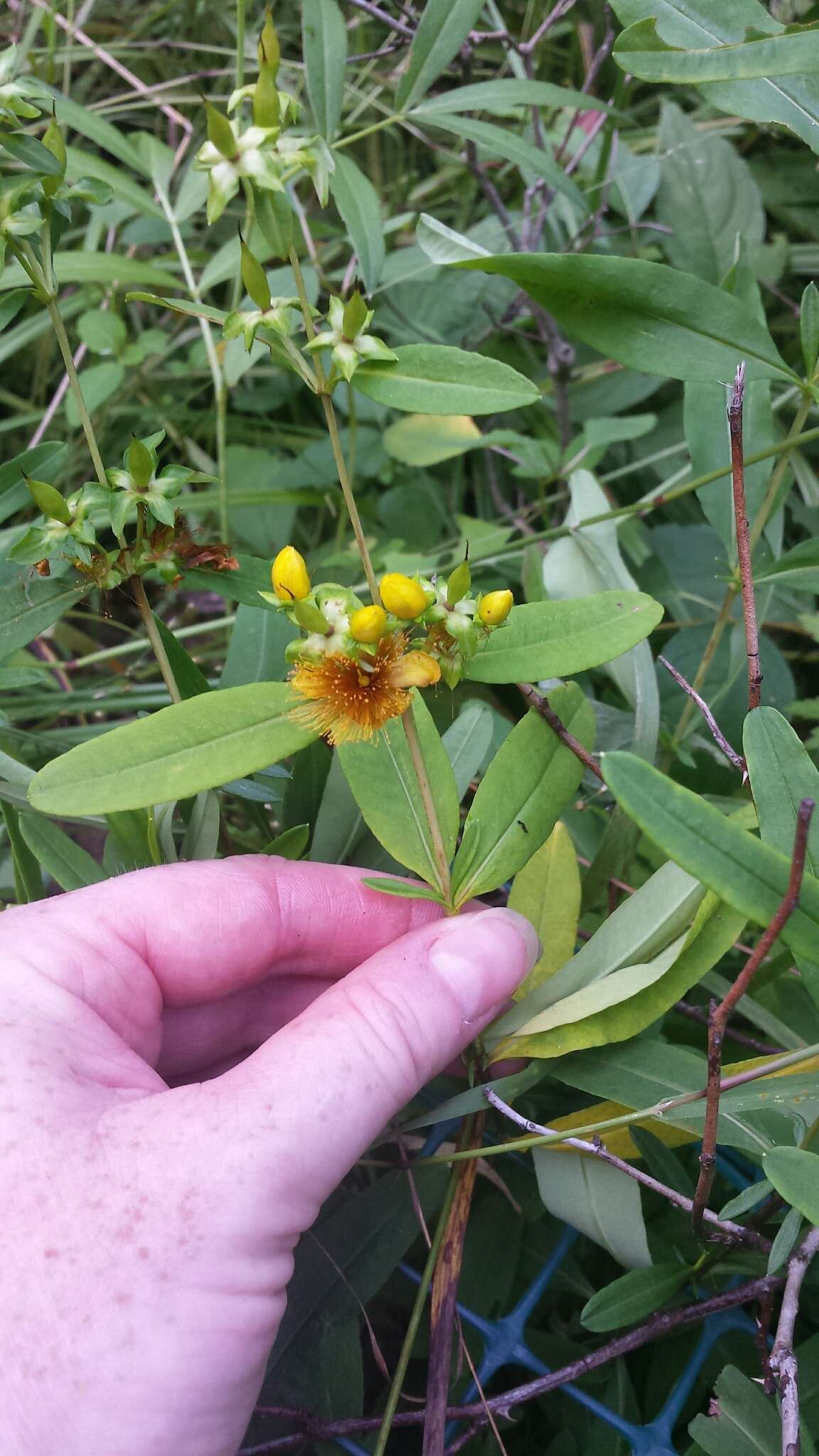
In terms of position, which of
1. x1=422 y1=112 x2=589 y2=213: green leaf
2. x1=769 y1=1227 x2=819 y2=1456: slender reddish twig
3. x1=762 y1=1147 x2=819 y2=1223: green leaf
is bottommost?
x1=769 y1=1227 x2=819 y2=1456: slender reddish twig

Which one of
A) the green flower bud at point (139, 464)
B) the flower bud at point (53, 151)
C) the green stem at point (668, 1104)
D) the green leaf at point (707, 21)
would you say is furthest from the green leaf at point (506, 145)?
the green stem at point (668, 1104)

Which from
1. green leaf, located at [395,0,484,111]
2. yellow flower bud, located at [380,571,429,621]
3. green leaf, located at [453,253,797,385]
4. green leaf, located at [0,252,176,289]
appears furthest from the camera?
green leaf, located at [0,252,176,289]

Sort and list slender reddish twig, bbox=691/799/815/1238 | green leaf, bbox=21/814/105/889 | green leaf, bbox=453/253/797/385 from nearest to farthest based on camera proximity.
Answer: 1. slender reddish twig, bbox=691/799/815/1238
2. green leaf, bbox=453/253/797/385
3. green leaf, bbox=21/814/105/889

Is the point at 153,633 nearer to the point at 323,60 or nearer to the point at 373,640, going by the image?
the point at 373,640

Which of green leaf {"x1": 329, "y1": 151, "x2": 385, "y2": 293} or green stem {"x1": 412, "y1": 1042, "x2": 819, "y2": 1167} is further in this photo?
green leaf {"x1": 329, "y1": 151, "x2": 385, "y2": 293}

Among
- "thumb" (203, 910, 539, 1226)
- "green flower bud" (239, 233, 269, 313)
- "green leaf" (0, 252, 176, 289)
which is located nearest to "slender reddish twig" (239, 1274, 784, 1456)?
"thumb" (203, 910, 539, 1226)

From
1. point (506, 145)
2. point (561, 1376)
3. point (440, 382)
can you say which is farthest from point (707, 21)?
point (561, 1376)

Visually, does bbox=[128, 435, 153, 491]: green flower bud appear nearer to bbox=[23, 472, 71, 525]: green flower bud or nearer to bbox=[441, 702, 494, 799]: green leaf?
bbox=[23, 472, 71, 525]: green flower bud

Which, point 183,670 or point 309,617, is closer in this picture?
point 309,617
